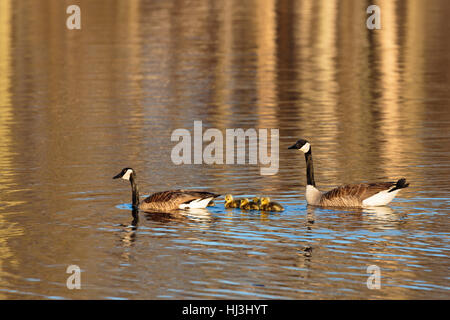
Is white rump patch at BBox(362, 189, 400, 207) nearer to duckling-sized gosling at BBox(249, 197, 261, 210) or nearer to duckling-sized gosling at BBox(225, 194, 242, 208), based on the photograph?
duckling-sized gosling at BBox(249, 197, 261, 210)

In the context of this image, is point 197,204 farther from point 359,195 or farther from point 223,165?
point 223,165

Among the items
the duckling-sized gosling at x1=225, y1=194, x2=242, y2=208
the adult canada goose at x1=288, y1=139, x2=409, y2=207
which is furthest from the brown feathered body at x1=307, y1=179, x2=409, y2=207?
the duckling-sized gosling at x1=225, y1=194, x2=242, y2=208

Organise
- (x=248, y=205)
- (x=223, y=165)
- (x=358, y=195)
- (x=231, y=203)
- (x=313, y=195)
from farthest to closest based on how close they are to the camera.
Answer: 1. (x=223, y=165)
2. (x=313, y=195)
3. (x=231, y=203)
4. (x=358, y=195)
5. (x=248, y=205)

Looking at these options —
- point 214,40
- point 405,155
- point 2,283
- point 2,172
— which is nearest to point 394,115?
point 405,155

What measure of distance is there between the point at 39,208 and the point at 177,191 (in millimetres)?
3231

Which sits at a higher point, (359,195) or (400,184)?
(400,184)

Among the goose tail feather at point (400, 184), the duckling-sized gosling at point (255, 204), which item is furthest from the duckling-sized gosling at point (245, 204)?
the goose tail feather at point (400, 184)

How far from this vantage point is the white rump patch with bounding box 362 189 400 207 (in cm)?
2283

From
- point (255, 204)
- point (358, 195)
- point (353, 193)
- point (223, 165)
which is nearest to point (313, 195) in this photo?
point (353, 193)

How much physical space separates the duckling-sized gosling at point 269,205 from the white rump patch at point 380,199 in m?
1.99

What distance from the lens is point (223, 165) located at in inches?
Answer: 1136

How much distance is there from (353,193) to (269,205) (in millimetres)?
1995

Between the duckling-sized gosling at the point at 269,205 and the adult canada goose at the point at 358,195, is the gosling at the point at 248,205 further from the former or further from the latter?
the adult canada goose at the point at 358,195
